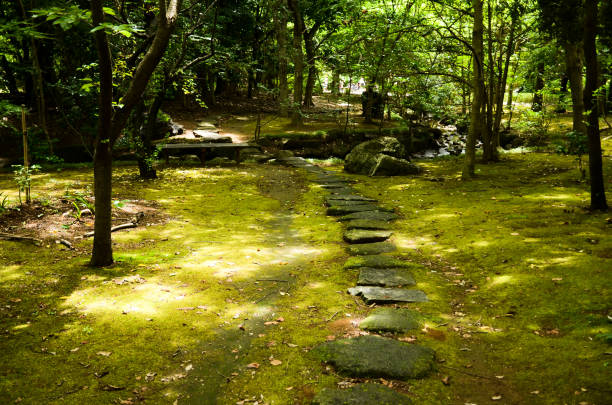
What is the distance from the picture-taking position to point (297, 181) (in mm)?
12648

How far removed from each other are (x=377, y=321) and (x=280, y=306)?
113 cm

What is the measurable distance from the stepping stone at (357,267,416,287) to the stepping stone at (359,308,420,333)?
72cm

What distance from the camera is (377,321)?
13.1ft

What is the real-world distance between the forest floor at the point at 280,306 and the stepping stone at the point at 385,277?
20cm

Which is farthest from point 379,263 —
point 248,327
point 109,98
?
point 109,98

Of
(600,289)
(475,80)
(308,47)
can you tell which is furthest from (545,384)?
(308,47)

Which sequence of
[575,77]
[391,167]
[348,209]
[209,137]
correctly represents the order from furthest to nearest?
[209,137] → [391,167] → [575,77] → [348,209]

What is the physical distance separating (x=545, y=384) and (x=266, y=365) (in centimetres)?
210

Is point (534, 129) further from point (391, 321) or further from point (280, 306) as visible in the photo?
point (280, 306)

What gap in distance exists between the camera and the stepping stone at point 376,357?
3.15 metres

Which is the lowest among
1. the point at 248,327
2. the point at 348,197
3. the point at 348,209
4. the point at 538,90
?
the point at 248,327

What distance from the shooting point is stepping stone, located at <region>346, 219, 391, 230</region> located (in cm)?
736

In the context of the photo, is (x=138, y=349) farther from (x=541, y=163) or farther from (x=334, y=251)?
(x=541, y=163)

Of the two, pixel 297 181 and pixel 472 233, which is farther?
pixel 297 181
